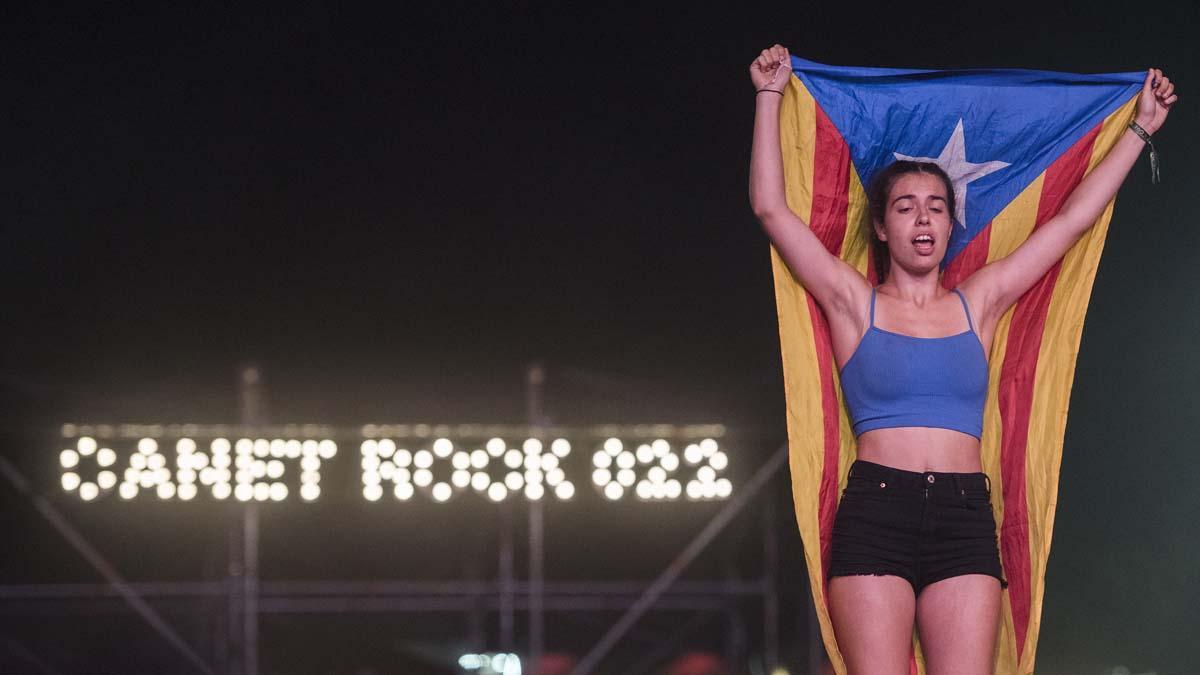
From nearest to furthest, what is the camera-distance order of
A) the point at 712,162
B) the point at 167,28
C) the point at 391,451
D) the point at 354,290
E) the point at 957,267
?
the point at 957,267, the point at 167,28, the point at 712,162, the point at 354,290, the point at 391,451

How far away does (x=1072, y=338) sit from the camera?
2709 mm

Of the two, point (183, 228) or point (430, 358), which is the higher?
point (183, 228)

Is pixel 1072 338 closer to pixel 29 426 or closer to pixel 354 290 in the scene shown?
pixel 354 290

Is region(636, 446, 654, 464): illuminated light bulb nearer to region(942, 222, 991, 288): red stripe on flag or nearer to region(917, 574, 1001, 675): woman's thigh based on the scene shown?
region(942, 222, 991, 288): red stripe on flag

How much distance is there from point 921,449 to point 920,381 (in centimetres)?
13

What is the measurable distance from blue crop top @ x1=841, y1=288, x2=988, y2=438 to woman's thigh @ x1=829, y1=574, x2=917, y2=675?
0.30 m

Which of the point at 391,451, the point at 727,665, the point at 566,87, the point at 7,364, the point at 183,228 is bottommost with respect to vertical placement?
the point at 727,665

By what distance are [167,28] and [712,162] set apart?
241 centimetres

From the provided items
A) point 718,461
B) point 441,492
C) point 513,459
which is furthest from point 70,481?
point 718,461

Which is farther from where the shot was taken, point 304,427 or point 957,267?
point 304,427

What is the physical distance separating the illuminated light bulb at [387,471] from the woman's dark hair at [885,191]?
185 inches

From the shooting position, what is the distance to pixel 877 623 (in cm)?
228

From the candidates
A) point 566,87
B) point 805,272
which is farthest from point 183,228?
point 805,272

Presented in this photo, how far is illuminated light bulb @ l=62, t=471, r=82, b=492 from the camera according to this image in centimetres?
685
